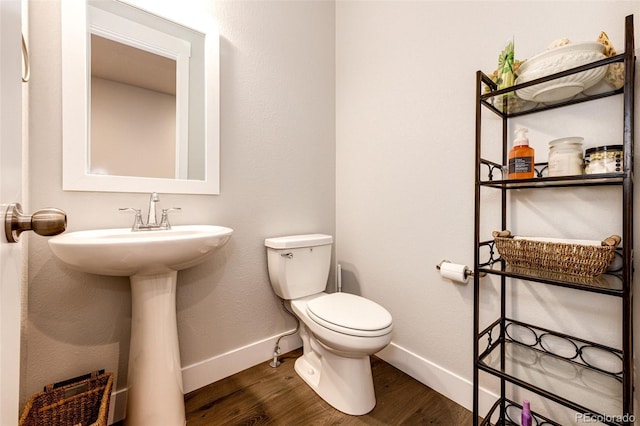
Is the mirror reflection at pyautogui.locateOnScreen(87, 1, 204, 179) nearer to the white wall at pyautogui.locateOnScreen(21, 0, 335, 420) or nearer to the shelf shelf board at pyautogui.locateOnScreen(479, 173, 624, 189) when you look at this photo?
the white wall at pyautogui.locateOnScreen(21, 0, 335, 420)

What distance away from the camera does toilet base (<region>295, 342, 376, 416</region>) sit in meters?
1.24

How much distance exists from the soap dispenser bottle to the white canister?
0.06 m

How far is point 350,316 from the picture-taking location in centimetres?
122

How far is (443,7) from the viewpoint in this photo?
1.34m

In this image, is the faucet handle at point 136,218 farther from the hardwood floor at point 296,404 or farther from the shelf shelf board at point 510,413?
the shelf shelf board at point 510,413

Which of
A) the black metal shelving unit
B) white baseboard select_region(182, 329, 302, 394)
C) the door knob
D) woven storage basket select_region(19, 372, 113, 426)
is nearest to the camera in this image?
the door knob

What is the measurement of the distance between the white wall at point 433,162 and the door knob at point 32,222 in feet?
4.50

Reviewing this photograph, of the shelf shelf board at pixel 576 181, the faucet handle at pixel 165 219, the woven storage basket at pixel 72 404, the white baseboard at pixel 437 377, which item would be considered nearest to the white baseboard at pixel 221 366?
the woven storage basket at pixel 72 404

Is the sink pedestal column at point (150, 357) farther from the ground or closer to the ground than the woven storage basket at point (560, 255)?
closer to the ground

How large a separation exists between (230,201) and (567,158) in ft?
4.64

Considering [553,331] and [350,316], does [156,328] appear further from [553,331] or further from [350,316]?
[553,331]

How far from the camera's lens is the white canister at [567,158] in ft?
2.78

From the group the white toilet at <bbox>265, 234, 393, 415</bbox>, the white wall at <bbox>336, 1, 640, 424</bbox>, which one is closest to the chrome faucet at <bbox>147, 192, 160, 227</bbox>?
the white toilet at <bbox>265, 234, 393, 415</bbox>

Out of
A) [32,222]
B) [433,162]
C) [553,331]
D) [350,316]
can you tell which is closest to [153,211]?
[32,222]
